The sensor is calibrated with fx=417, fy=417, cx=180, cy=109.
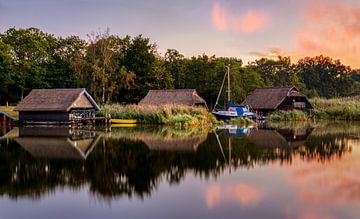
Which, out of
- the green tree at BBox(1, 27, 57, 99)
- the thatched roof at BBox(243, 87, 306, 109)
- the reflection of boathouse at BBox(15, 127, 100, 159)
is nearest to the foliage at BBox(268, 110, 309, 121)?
the thatched roof at BBox(243, 87, 306, 109)

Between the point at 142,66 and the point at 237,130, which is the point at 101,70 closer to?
the point at 142,66

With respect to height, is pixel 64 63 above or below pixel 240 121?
above

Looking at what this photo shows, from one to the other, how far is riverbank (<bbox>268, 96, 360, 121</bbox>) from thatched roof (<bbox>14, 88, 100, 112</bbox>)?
20170 millimetres

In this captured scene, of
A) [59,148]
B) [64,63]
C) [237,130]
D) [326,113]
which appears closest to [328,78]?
[326,113]

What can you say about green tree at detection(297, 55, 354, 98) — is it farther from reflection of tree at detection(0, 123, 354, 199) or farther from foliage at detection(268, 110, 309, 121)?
reflection of tree at detection(0, 123, 354, 199)

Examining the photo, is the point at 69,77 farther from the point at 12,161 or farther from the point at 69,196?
the point at 69,196

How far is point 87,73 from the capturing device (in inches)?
1847

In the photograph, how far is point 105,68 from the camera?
154 feet

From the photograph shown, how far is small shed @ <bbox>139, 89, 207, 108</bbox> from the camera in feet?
140

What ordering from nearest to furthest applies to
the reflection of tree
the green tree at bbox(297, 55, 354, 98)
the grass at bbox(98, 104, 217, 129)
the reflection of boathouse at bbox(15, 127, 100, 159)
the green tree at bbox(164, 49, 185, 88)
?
1. the reflection of tree
2. the reflection of boathouse at bbox(15, 127, 100, 159)
3. the grass at bbox(98, 104, 217, 129)
4. the green tree at bbox(164, 49, 185, 88)
5. the green tree at bbox(297, 55, 354, 98)

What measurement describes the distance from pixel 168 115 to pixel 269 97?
56.5 feet

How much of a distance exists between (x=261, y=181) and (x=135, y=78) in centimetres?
3865

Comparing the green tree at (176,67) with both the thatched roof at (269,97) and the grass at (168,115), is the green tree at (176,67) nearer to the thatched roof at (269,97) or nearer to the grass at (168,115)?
the thatched roof at (269,97)

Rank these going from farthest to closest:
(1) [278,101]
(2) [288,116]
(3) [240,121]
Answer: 1. (1) [278,101]
2. (2) [288,116]
3. (3) [240,121]
